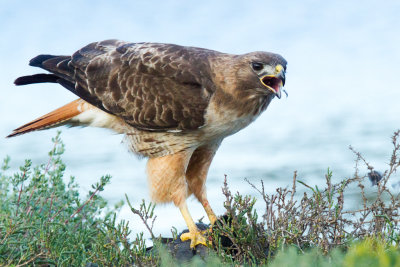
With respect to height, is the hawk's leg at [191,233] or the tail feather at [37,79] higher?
the tail feather at [37,79]

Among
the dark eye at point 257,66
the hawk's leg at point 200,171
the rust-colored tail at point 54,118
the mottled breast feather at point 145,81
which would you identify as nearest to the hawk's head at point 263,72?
the dark eye at point 257,66

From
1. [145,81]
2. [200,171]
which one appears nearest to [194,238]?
[200,171]

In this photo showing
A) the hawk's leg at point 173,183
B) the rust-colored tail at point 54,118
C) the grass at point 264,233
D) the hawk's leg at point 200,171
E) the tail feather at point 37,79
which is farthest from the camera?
the tail feather at point 37,79

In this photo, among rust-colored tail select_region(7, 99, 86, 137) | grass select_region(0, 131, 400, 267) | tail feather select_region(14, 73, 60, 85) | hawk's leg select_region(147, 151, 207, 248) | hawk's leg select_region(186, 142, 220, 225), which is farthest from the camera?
tail feather select_region(14, 73, 60, 85)

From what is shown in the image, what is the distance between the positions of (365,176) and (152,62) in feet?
7.20

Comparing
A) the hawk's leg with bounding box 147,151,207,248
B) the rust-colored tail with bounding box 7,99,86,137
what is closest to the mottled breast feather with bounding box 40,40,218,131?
the rust-colored tail with bounding box 7,99,86,137

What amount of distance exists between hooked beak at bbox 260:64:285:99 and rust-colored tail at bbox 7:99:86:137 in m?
1.87

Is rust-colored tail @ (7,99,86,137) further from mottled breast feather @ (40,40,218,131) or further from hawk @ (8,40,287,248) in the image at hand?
mottled breast feather @ (40,40,218,131)

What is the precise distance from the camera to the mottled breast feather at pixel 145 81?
5059mm

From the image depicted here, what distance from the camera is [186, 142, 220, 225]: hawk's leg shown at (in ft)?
17.6

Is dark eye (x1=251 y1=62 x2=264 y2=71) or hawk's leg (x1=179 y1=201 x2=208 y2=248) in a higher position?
dark eye (x1=251 y1=62 x2=264 y2=71)

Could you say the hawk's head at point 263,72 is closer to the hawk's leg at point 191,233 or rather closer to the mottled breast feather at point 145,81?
the mottled breast feather at point 145,81

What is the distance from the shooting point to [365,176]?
168 inches

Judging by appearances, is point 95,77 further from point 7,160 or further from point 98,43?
point 7,160
